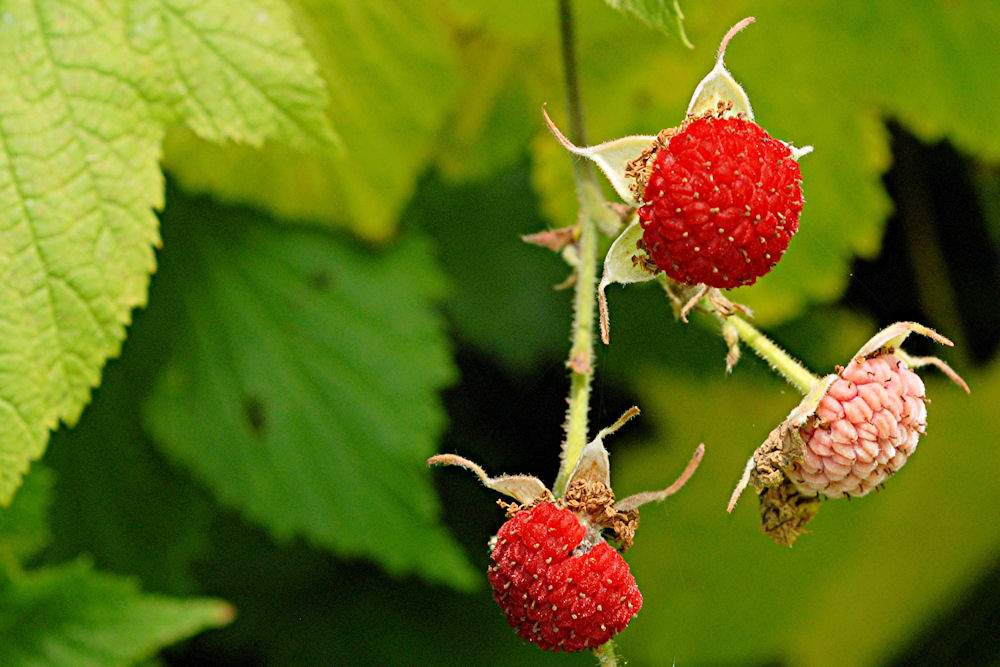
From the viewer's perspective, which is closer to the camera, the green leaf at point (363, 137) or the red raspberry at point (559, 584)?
the red raspberry at point (559, 584)

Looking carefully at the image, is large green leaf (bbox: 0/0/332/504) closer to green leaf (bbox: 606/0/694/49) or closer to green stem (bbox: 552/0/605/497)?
green stem (bbox: 552/0/605/497)

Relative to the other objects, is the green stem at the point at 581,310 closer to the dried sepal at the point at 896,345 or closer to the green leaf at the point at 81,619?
the dried sepal at the point at 896,345

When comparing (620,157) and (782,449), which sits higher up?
(620,157)

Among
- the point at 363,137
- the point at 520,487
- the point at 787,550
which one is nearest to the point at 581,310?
the point at 520,487

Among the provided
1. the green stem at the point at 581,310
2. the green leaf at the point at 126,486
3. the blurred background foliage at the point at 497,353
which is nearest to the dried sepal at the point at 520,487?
the green stem at the point at 581,310

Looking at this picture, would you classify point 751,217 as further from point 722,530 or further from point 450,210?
point 722,530

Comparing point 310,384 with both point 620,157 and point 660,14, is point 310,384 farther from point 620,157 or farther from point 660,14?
point 660,14

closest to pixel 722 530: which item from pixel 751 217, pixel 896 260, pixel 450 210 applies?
pixel 896 260
